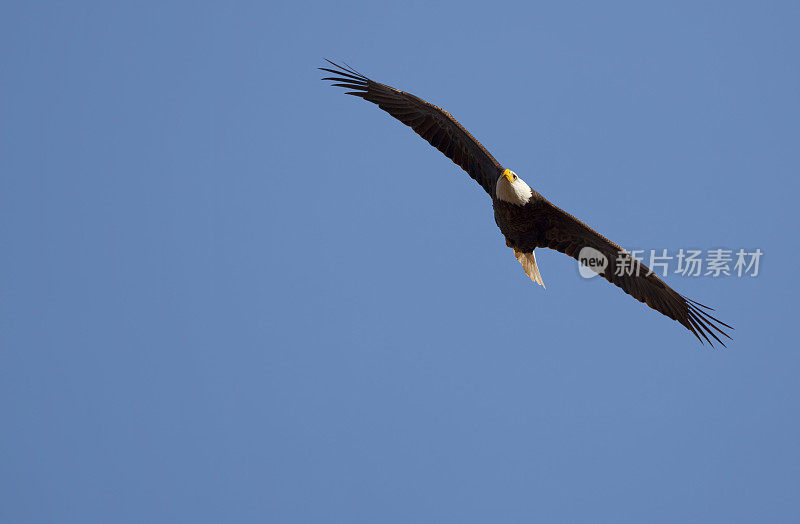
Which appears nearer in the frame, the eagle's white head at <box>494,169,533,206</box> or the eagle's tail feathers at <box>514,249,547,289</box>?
the eagle's white head at <box>494,169,533,206</box>

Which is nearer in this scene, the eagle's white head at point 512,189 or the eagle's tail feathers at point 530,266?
the eagle's white head at point 512,189

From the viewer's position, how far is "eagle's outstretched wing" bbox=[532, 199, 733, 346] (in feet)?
55.1

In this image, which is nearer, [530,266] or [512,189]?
[512,189]

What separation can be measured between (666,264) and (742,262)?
Result: 3.11 ft

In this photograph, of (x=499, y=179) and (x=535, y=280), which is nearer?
(x=499, y=179)

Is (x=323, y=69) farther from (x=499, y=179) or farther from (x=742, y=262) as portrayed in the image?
(x=742, y=262)

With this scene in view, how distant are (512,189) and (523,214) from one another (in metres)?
0.44

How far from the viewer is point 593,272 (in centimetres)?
1723

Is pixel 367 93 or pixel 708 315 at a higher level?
pixel 367 93

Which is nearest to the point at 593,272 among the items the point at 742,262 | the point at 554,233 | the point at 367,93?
the point at 554,233

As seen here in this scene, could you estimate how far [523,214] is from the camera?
16828 mm

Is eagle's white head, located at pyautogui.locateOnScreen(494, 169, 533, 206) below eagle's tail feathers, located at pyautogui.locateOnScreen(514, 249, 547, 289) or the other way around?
the other way around

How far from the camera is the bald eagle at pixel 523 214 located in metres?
16.8

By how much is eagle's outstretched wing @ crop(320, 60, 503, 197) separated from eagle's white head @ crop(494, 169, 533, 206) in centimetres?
42
